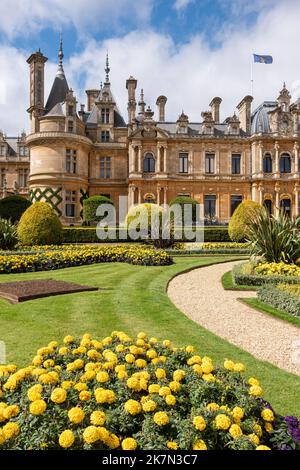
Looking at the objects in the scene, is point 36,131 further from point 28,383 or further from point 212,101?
point 28,383

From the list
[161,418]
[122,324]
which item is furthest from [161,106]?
[161,418]

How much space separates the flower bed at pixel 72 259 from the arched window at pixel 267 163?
26343 millimetres

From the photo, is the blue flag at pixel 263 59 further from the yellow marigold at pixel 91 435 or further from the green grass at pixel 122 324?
the yellow marigold at pixel 91 435

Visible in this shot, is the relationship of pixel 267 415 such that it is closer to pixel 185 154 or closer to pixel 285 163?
pixel 185 154

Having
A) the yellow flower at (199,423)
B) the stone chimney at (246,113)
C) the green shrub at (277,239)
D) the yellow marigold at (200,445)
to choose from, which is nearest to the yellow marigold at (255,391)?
the yellow flower at (199,423)

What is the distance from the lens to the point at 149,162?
38.1 m

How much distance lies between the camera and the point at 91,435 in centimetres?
259

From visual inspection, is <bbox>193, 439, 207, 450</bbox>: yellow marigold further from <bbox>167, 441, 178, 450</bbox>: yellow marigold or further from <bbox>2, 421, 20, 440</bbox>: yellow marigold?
<bbox>2, 421, 20, 440</bbox>: yellow marigold

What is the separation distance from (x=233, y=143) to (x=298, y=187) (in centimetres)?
838

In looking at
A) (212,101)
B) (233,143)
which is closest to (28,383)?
(233,143)

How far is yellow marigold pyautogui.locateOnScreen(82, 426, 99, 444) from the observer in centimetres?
258

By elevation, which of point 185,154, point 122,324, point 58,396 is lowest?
point 122,324

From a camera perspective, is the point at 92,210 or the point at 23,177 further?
the point at 23,177

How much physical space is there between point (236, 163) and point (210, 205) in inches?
214
